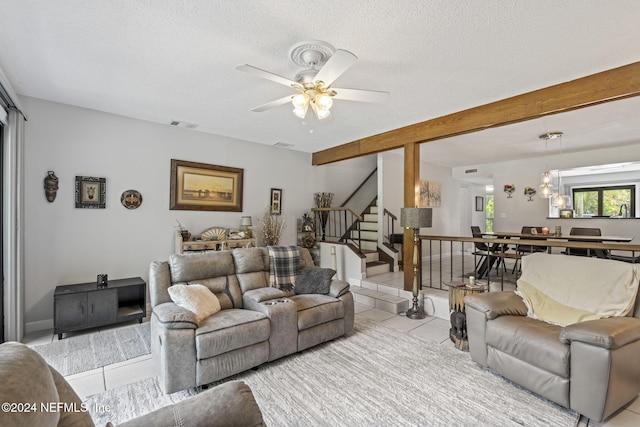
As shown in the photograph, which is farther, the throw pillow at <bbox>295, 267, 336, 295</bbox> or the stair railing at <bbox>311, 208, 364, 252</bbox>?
the stair railing at <bbox>311, 208, 364, 252</bbox>

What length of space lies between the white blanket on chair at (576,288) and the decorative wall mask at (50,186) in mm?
5433

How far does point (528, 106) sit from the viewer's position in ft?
10.7

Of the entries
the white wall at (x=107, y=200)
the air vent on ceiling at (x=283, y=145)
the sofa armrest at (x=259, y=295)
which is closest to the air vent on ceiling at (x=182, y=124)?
the white wall at (x=107, y=200)

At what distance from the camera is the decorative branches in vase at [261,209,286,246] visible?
5.54 metres

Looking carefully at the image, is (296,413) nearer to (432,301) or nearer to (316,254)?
(432,301)

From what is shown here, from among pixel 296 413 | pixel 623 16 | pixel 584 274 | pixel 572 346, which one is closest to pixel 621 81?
pixel 623 16

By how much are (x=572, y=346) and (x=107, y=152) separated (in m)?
5.41

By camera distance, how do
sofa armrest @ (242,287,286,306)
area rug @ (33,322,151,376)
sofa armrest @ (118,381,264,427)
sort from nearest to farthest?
sofa armrest @ (118,381,264,427)
area rug @ (33,322,151,376)
sofa armrest @ (242,287,286,306)

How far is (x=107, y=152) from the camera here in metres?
4.11

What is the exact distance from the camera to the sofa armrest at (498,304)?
2.69 metres

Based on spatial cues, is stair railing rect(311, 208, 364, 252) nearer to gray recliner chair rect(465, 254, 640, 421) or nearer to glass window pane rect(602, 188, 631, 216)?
gray recliner chair rect(465, 254, 640, 421)

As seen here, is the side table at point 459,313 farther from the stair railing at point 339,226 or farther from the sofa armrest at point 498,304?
the stair railing at point 339,226

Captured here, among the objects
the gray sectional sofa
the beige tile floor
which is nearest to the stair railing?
the beige tile floor

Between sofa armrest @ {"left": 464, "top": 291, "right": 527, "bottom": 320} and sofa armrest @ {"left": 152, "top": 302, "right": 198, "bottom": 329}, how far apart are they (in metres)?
2.50
